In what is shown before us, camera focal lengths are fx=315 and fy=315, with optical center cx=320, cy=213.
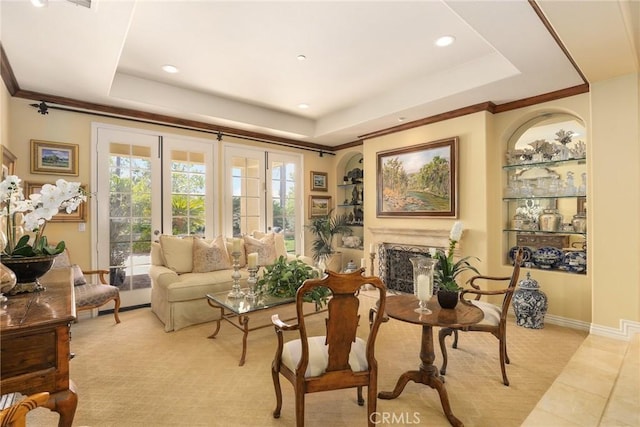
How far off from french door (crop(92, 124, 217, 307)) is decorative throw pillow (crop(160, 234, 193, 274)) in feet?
1.40

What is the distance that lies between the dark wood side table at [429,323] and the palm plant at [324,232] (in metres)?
3.61

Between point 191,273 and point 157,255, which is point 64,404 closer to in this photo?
point 191,273

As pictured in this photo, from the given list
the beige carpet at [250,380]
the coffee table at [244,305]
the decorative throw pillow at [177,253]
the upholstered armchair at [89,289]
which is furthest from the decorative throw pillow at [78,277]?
the coffee table at [244,305]

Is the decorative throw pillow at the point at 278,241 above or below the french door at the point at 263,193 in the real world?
below

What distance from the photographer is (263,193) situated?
5.39m

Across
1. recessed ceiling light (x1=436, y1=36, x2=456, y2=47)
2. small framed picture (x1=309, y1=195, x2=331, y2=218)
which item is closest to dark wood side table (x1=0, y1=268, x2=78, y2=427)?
recessed ceiling light (x1=436, y1=36, x2=456, y2=47)

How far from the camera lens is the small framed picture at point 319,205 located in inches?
238

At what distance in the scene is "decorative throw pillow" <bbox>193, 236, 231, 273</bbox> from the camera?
13.3ft

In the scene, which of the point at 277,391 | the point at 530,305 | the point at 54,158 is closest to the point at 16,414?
the point at 277,391

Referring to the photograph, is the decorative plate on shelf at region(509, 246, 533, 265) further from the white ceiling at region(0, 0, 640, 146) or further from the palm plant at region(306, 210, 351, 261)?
the palm plant at region(306, 210, 351, 261)

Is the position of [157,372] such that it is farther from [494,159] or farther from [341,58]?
[494,159]

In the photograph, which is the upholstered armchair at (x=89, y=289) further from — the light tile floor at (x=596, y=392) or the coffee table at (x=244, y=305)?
the light tile floor at (x=596, y=392)

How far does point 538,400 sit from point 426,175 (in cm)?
297

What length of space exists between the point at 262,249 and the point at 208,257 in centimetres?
79
